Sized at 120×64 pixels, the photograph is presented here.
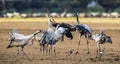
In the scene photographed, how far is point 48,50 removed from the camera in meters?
22.9

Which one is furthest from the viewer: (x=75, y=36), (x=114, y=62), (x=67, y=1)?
(x=67, y=1)

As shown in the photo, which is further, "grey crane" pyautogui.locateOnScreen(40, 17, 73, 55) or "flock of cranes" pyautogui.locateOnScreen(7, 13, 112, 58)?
"grey crane" pyautogui.locateOnScreen(40, 17, 73, 55)

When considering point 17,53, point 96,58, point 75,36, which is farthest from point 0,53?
point 75,36

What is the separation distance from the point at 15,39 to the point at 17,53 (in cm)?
175

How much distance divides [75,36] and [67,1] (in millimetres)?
86848

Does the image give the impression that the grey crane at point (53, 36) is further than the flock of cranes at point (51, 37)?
Yes

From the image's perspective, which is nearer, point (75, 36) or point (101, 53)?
point (101, 53)

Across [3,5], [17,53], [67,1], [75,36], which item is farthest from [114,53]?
[67,1]

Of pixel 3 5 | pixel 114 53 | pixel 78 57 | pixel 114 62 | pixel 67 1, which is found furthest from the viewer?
pixel 67 1

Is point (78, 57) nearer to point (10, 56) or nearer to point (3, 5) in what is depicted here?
point (10, 56)

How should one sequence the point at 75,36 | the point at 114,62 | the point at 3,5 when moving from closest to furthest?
the point at 114,62 → the point at 75,36 → the point at 3,5

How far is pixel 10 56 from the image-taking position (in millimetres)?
21984

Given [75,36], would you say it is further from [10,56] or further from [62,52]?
[10,56]

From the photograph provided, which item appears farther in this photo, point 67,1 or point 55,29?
point 67,1
